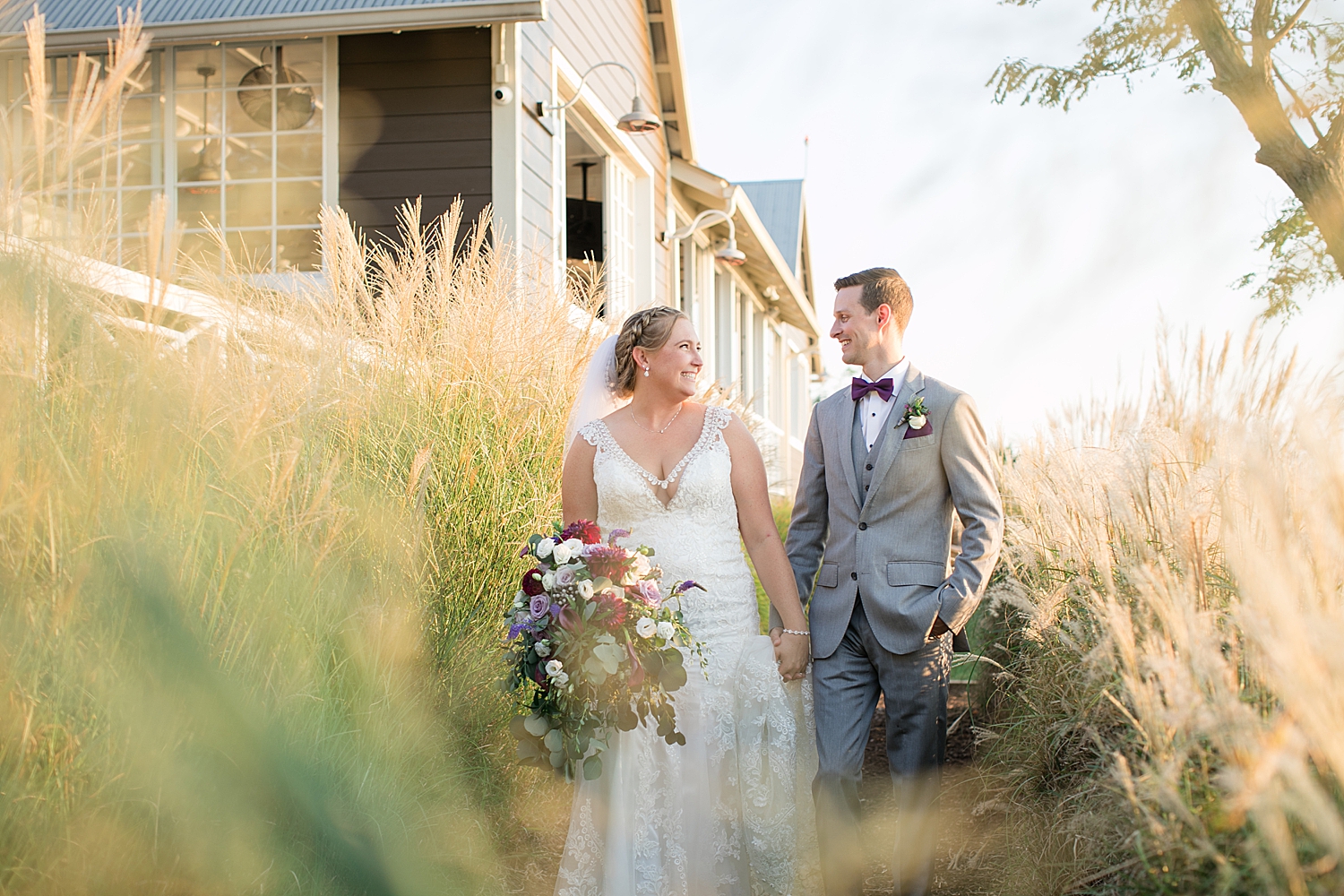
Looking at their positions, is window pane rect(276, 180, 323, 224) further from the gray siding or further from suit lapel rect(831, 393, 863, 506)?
suit lapel rect(831, 393, 863, 506)

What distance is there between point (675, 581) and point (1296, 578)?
1985 millimetres

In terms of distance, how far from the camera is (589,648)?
2.96 metres

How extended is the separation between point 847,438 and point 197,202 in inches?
268

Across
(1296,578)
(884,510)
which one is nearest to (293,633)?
(884,510)

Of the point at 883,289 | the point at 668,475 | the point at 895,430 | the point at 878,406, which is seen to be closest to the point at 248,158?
the point at 668,475

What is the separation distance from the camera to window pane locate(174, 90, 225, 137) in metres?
8.26

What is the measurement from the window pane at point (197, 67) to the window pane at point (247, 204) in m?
0.83

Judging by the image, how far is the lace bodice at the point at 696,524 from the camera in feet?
11.4

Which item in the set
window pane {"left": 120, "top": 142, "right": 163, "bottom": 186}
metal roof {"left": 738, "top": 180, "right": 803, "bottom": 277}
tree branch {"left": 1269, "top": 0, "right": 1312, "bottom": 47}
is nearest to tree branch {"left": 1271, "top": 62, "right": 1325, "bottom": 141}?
tree branch {"left": 1269, "top": 0, "right": 1312, "bottom": 47}

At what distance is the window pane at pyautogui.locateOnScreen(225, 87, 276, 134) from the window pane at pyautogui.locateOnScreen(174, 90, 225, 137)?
3.6 inches

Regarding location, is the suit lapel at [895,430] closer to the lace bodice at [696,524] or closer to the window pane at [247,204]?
the lace bodice at [696,524]

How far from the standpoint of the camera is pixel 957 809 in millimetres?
4125

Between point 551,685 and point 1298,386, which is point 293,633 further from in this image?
point 1298,386

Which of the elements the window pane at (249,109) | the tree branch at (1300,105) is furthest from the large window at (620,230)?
the tree branch at (1300,105)
